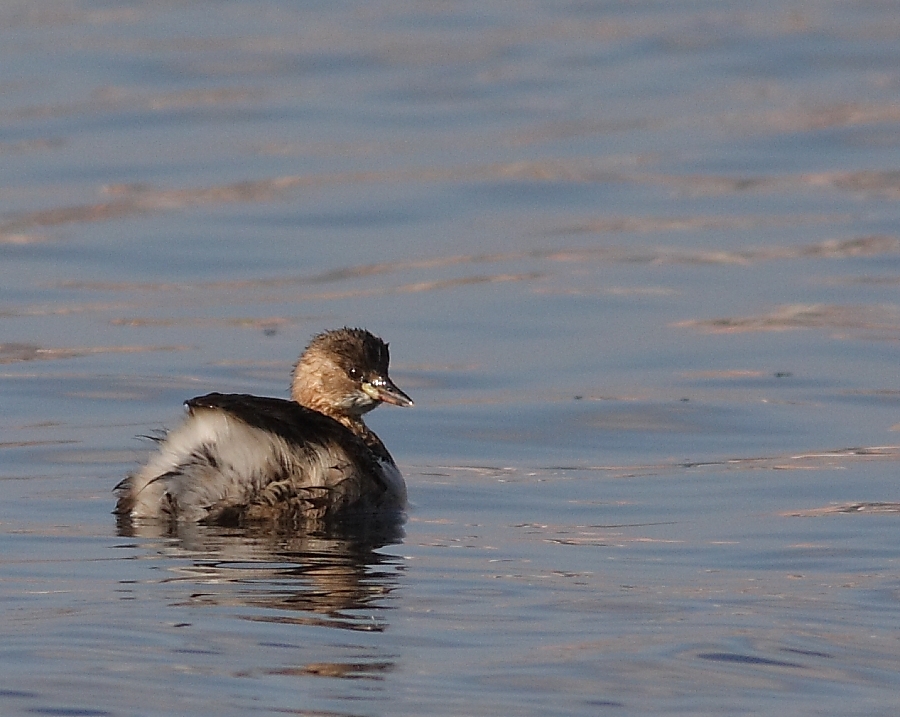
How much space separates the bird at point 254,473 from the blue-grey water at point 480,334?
207 millimetres

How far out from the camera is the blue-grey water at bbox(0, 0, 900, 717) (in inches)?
219

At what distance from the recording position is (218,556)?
22.3 feet

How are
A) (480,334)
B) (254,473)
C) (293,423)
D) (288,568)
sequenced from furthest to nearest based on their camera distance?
(480,334)
(293,423)
(254,473)
(288,568)

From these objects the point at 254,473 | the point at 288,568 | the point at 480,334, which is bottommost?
the point at 288,568

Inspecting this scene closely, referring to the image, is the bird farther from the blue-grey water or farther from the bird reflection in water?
the blue-grey water

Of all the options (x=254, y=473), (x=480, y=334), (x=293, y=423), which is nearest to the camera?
(x=254, y=473)

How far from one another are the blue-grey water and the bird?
207 mm

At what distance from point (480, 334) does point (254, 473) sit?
14.8 feet

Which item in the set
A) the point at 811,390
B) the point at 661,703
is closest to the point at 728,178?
the point at 811,390

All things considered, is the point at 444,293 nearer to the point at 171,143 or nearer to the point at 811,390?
the point at 811,390

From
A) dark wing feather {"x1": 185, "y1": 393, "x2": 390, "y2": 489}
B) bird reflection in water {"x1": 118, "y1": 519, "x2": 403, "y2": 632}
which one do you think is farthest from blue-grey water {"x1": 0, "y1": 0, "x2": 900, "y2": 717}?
dark wing feather {"x1": 185, "y1": 393, "x2": 390, "y2": 489}

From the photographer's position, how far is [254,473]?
7.38 meters

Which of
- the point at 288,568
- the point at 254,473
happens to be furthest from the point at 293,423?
the point at 288,568

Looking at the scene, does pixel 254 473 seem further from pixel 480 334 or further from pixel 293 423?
pixel 480 334
